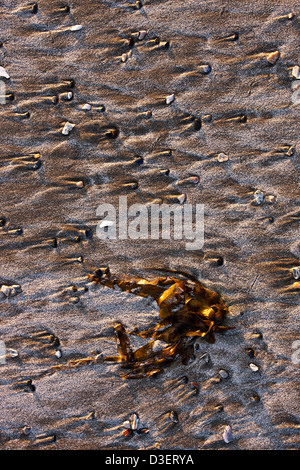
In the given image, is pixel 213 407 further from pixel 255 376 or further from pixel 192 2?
pixel 192 2

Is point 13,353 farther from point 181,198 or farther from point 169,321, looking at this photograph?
point 181,198

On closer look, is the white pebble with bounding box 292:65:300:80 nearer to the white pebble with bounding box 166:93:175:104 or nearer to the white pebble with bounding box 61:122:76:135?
the white pebble with bounding box 166:93:175:104

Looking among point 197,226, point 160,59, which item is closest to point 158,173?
point 197,226

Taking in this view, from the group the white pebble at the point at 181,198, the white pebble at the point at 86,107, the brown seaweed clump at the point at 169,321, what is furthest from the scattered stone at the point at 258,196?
the white pebble at the point at 86,107

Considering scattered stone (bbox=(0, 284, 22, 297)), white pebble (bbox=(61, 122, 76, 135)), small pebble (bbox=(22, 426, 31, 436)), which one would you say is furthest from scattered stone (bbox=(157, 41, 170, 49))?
small pebble (bbox=(22, 426, 31, 436))

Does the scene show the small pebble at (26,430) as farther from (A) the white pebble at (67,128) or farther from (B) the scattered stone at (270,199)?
(B) the scattered stone at (270,199)
